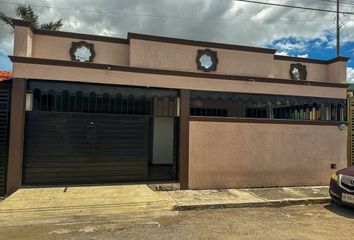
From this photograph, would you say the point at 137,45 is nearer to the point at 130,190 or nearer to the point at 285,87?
the point at 130,190

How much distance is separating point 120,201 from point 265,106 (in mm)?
5523

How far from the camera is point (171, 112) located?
923cm

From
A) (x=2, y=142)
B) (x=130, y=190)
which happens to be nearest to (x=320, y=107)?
(x=130, y=190)

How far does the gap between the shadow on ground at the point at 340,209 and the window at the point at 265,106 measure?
3.17 metres

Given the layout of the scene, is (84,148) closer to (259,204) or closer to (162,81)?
(162,81)

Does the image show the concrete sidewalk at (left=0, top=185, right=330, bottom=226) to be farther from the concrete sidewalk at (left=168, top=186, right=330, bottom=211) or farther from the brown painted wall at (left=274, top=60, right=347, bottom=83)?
the brown painted wall at (left=274, top=60, right=347, bottom=83)

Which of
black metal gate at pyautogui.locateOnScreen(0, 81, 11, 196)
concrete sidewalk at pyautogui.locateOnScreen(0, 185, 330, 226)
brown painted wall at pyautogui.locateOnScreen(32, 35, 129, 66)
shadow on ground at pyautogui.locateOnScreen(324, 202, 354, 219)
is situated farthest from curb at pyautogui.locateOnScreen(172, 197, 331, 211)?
brown painted wall at pyautogui.locateOnScreen(32, 35, 129, 66)

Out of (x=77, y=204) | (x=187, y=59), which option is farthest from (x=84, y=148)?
(x=187, y=59)

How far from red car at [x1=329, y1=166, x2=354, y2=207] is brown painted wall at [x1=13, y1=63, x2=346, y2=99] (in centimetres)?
333

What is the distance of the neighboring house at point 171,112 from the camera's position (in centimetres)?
820

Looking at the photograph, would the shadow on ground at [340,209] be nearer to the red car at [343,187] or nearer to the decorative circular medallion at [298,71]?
the red car at [343,187]

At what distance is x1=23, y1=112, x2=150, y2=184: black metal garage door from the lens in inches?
323

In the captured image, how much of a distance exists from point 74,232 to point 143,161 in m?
3.62

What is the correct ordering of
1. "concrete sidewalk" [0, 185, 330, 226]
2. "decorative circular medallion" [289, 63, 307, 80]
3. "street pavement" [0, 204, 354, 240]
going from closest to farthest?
"street pavement" [0, 204, 354, 240]
"concrete sidewalk" [0, 185, 330, 226]
"decorative circular medallion" [289, 63, 307, 80]
